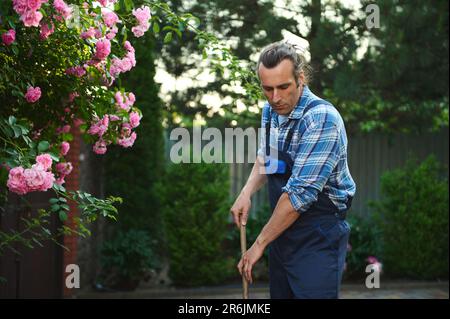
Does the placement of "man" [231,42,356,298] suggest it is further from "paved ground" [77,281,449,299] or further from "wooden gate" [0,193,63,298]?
"paved ground" [77,281,449,299]

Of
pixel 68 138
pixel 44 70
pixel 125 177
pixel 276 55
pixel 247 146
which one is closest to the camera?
pixel 276 55

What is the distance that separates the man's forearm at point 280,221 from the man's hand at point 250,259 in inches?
0.8

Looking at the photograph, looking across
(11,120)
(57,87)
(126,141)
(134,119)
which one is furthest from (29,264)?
(11,120)

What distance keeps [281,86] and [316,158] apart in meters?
0.35

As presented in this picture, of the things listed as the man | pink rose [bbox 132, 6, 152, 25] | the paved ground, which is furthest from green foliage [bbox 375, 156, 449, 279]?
the man

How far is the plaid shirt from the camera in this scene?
114 inches

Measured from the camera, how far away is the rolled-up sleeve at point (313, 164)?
2.90 meters

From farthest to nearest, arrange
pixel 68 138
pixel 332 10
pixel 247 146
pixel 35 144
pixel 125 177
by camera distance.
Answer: pixel 247 146, pixel 125 177, pixel 332 10, pixel 68 138, pixel 35 144

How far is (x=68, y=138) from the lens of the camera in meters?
4.00

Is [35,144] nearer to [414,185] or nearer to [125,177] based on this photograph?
[125,177]

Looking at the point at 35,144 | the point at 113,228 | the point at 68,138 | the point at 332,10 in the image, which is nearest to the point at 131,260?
the point at 113,228

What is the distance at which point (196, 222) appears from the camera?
8633 mm

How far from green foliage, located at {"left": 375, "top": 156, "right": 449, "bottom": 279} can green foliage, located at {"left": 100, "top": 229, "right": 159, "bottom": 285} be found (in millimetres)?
3192

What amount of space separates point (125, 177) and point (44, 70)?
5.17 meters
